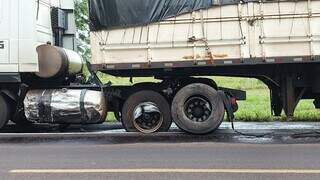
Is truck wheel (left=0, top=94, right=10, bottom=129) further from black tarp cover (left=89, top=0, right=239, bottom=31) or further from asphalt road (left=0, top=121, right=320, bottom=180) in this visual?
black tarp cover (left=89, top=0, right=239, bottom=31)

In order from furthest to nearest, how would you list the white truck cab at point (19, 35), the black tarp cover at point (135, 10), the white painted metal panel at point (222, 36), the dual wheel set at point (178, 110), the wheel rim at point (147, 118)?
the white truck cab at point (19, 35) → the wheel rim at point (147, 118) → the dual wheel set at point (178, 110) → the black tarp cover at point (135, 10) → the white painted metal panel at point (222, 36)

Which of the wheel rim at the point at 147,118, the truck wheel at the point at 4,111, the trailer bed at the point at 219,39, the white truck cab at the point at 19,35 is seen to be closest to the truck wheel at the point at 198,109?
the wheel rim at the point at 147,118

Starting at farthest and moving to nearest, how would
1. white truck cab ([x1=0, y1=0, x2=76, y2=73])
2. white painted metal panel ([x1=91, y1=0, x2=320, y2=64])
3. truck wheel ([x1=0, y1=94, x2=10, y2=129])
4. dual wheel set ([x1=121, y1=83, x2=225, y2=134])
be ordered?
truck wheel ([x1=0, y1=94, x2=10, y2=129]) → white truck cab ([x1=0, y1=0, x2=76, y2=73]) → dual wheel set ([x1=121, y1=83, x2=225, y2=134]) → white painted metal panel ([x1=91, y1=0, x2=320, y2=64])

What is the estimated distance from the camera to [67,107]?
1239cm

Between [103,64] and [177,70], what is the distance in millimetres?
1441

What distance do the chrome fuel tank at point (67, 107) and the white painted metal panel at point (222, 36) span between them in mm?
880

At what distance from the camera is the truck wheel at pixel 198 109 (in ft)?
38.9

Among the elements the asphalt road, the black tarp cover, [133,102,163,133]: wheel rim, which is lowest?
the asphalt road

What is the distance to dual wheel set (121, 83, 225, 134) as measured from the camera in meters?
11.9

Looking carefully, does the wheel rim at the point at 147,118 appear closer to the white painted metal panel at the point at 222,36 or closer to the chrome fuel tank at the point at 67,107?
the chrome fuel tank at the point at 67,107

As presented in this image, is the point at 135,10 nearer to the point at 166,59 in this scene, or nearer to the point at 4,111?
the point at 166,59

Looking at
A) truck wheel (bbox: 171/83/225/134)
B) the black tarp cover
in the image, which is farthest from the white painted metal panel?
truck wheel (bbox: 171/83/225/134)

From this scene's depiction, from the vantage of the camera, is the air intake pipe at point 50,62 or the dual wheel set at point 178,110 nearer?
the dual wheel set at point 178,110

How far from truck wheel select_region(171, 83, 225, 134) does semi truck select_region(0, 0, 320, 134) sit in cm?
2
